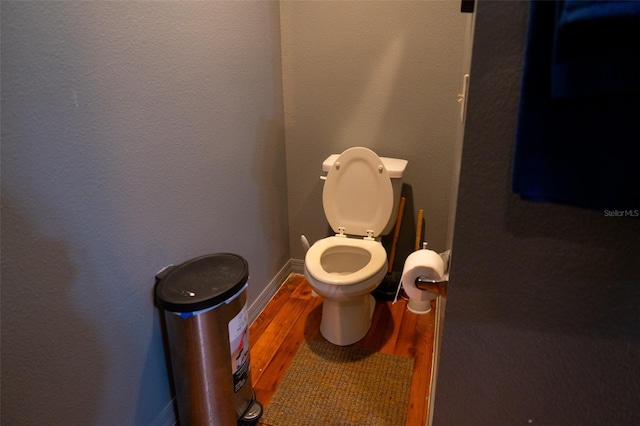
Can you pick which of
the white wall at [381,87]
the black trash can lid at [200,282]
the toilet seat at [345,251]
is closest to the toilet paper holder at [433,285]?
the black trash can lid at [200,282]

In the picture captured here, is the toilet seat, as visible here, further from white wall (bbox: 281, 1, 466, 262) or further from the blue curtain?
the blue curtain

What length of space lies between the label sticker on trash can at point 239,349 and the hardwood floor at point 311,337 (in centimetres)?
23

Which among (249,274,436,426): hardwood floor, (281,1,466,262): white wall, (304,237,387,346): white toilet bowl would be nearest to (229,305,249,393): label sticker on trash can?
(249,274,436,426): hardwood floor

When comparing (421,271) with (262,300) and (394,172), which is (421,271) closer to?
(394,172)

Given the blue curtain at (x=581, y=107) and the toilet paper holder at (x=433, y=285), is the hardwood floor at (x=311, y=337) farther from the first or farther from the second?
the blue curtain at (x=581, y=107)

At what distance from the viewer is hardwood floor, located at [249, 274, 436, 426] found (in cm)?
164

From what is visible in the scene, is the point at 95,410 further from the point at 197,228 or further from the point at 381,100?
the point at 381,100

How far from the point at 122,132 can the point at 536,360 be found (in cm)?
118

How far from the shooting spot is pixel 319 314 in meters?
2.12

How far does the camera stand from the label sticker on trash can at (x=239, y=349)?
1334 mm

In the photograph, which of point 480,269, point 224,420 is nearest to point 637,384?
point 480,269

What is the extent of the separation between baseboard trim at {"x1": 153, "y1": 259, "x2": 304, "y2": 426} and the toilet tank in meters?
0.69

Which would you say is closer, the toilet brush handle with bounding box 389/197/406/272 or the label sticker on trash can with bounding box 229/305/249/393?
the label sticker on trash can with bounding box 229/305/249/393

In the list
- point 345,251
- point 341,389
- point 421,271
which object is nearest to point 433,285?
point 421,271
